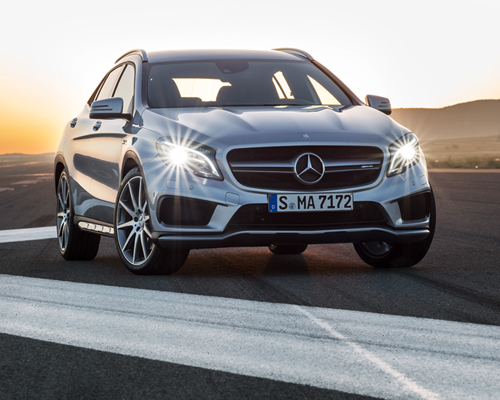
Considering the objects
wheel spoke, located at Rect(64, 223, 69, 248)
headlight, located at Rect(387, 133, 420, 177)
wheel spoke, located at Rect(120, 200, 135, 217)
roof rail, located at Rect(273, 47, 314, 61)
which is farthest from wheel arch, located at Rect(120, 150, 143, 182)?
roof rail, located at Rect(273, 47, 314, 61)

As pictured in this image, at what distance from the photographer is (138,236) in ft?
19.0

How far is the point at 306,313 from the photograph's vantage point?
4.39 metres

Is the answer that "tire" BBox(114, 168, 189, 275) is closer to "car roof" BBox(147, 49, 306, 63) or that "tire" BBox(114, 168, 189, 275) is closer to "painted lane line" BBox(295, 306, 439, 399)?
"car roof" BBox(147, 49, 306, 63)

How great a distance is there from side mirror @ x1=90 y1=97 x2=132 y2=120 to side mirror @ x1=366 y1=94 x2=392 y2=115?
7.06ft

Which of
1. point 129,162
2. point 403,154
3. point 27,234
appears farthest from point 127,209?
point 27,234

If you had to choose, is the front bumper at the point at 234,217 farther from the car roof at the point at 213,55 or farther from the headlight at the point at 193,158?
the car roof at the point at 213,55

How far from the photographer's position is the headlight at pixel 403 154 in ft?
18.5

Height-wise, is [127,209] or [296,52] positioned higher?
[296,52]

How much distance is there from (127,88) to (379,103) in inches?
90.1

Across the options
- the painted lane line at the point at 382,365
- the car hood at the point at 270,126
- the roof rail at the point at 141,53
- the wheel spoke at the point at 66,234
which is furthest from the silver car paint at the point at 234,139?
the painted lane line at the point at 382,365

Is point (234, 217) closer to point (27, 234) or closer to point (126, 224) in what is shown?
point (126, 224)

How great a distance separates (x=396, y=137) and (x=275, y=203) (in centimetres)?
111

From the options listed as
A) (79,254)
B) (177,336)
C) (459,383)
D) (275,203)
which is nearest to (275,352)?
(177,336)

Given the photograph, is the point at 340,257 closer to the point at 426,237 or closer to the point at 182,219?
the point at 426,237
